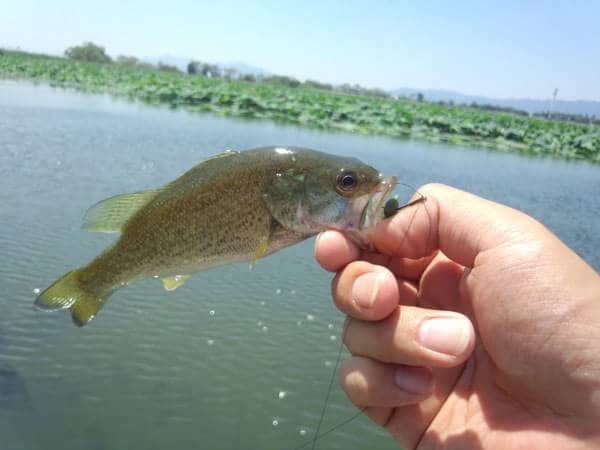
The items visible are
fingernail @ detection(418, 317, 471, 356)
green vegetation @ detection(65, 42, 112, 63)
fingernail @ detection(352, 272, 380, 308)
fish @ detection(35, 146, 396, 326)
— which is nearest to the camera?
fingernail @ detection(418, 317, 471, 356)

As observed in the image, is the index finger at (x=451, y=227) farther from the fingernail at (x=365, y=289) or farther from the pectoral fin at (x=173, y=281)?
the pectoral fin at (x=173, y=281)

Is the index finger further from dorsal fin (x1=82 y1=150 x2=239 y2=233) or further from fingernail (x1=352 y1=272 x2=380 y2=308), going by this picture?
dorsal fin (x1=82 y1=150 x2=239 y2=233)

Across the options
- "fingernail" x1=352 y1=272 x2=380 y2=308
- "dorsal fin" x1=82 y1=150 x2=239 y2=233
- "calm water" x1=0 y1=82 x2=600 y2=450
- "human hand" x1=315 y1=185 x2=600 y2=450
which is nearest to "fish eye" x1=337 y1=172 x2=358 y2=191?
"human hand" x1=315 y1=185 x2=600 y2=450

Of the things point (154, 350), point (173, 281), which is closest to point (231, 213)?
point (173, 281)

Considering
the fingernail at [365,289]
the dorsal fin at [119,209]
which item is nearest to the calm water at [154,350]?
the dorsal fin at [119,209]

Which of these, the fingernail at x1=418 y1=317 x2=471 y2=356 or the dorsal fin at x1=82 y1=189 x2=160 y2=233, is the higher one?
the dorsal fin at x1=82 y1=189 x2=160 y2=233

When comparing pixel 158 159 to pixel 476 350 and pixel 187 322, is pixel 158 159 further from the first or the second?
pixel 476 350

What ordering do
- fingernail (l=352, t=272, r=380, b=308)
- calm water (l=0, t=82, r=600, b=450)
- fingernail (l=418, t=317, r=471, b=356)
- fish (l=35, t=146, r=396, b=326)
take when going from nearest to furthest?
fingernail (l=418, t=317, r=471, b=356)
fingernail (l=352, t=272, r=380, b=308)
fish (l=35, t=146, r=396, b=326)
calm water (l=0, t=82, r=600, b=450)
